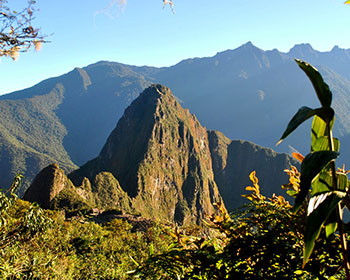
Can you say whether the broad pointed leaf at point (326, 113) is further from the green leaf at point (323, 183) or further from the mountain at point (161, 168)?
the mountain at point (161, 168)

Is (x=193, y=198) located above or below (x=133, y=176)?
below

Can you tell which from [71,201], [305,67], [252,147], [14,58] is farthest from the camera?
[252,147]

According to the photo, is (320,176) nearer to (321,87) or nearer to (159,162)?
(321,87)

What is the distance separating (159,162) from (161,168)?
229 cm

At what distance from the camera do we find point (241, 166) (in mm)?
146500

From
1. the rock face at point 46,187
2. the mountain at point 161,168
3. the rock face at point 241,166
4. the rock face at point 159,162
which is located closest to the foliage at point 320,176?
the rock face at point 46,187

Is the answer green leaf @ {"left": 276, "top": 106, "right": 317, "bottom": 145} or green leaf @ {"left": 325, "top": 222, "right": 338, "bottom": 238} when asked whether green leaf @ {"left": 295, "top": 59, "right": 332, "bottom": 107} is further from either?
green leaf @ {"left": 325, "top": 222, "right": 338, "bottom": 238}

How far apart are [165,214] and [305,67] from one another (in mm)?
96007

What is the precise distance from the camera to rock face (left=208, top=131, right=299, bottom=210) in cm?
13600

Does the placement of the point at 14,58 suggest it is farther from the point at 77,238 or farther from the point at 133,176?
the point at 133,176

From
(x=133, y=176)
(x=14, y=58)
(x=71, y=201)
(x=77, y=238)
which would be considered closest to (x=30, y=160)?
(x=133, y=176)

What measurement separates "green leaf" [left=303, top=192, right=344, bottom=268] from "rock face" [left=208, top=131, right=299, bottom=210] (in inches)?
5335

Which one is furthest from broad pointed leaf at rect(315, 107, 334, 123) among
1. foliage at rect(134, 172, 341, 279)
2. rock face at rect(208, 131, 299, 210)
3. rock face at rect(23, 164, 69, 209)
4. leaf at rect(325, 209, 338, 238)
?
rock face at rect(208, 131, 299, 210)

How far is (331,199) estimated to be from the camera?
82 cm
